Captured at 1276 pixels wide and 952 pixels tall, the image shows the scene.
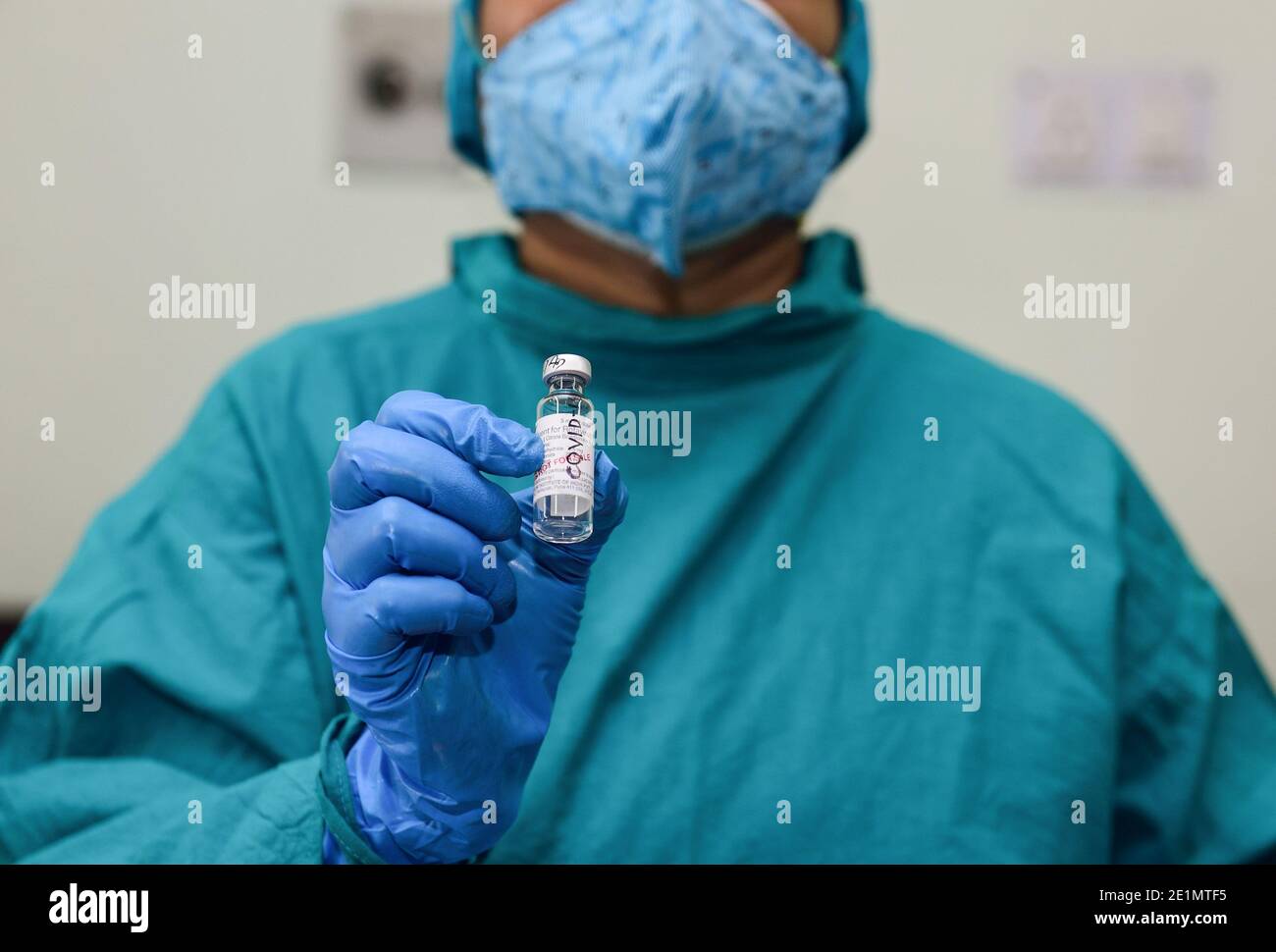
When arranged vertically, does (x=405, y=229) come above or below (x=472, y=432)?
above

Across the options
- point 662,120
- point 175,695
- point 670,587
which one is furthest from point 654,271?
point 175,695

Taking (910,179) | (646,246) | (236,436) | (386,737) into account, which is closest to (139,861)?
(386,737)

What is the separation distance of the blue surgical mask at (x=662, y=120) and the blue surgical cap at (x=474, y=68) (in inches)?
1.1

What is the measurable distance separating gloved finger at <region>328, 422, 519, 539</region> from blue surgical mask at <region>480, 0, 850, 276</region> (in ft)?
1.07

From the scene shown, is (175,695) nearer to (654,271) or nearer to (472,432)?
(472,432)

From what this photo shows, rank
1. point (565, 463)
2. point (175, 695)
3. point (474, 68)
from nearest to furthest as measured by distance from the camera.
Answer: point (565, 463)
point (175, 695)
point (474, 68)

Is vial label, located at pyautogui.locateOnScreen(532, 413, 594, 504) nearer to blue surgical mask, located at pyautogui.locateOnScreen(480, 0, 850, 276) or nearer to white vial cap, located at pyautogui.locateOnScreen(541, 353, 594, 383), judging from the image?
white vial cap, located at pyautogui.locateOnScreen(541, 353, 594, 383)

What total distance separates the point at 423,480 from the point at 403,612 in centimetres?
7

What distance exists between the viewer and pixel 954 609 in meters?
0.97

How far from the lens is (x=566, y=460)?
2.26 ft

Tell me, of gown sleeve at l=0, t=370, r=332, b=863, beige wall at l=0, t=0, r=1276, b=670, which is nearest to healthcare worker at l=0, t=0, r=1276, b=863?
gown sleeve at l=0, t=370, r=332, b=863

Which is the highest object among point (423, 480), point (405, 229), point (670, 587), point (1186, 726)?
point (405, 229)

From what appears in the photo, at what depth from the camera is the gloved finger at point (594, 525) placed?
0.72 meters

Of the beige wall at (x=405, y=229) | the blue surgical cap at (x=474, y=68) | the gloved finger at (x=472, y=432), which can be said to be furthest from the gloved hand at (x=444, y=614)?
the beige wall at (x=405, y=229)
